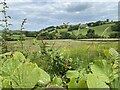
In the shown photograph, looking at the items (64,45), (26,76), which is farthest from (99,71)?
(64,45)

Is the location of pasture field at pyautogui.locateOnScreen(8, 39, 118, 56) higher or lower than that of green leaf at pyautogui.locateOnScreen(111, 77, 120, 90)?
lower

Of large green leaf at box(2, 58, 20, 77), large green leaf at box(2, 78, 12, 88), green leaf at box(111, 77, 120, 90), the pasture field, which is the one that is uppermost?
large green leaf at box(2, 58, 20, 77)

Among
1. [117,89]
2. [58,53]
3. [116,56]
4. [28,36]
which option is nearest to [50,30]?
[58,53]

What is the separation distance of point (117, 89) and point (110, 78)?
54 millimetres

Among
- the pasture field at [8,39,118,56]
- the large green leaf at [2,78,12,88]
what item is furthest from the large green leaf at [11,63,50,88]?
the pasture field at [8,39,118,56]

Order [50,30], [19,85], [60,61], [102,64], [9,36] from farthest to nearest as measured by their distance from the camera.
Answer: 1. [9,36]
2. [50,30]
3. [60,61]
4. [102,64]
5. [19,85]

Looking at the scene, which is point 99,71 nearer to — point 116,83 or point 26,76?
point 116,83

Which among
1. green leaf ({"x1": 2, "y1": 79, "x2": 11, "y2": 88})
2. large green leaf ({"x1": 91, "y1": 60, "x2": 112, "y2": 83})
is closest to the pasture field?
large green leaf ({"x1": 91, "y1": 60, "x2": 112, "y2": 83})

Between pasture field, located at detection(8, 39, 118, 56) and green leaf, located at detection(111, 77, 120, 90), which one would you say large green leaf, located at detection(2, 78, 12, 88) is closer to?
green leaf, located at detection(111, 77, 120, 90)

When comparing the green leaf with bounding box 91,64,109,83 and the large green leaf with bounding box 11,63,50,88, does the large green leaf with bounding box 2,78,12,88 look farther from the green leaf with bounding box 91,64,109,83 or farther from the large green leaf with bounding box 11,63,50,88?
the green leaf with bounding box 91,64,109,83

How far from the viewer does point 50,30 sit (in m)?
3.06

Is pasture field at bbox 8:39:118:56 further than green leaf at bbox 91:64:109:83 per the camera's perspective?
Yes

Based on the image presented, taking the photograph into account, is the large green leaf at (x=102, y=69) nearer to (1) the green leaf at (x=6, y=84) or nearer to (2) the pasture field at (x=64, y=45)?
(1) the green leaf at (x=6, y=84)

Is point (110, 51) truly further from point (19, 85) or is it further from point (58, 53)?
point (58, 53)
